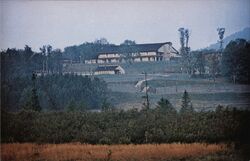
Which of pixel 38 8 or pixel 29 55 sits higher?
pixel 38 8

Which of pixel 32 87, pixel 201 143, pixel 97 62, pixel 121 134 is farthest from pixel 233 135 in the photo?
pixel 32 87

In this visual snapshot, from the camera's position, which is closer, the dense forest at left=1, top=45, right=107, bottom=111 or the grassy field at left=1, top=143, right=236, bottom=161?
the grassy field at left=1, top=143, right=236, bottom=161

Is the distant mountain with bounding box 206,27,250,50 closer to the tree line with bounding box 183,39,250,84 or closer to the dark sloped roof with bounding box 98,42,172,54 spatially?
the tree line with bounding box 183,39,250,84

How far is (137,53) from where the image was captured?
175 inches

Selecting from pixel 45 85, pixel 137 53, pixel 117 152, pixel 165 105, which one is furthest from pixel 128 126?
pixel 45 85

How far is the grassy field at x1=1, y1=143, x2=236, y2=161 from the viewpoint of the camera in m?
4.29

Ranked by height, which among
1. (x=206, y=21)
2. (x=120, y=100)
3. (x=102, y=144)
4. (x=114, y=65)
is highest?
(x=206, y=21)

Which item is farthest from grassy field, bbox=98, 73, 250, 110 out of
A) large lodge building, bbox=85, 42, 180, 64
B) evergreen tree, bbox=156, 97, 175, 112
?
large lodge building, bbox=85, 42, 180, 64

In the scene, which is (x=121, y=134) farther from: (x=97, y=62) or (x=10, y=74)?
(x=10, y=74)

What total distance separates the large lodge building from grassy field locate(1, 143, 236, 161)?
70 centimetres

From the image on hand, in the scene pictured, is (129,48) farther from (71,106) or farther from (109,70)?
(71,106)

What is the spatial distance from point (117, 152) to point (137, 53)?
32.2 inches

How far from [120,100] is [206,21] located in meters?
0.94

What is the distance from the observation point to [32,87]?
14.6 ft
